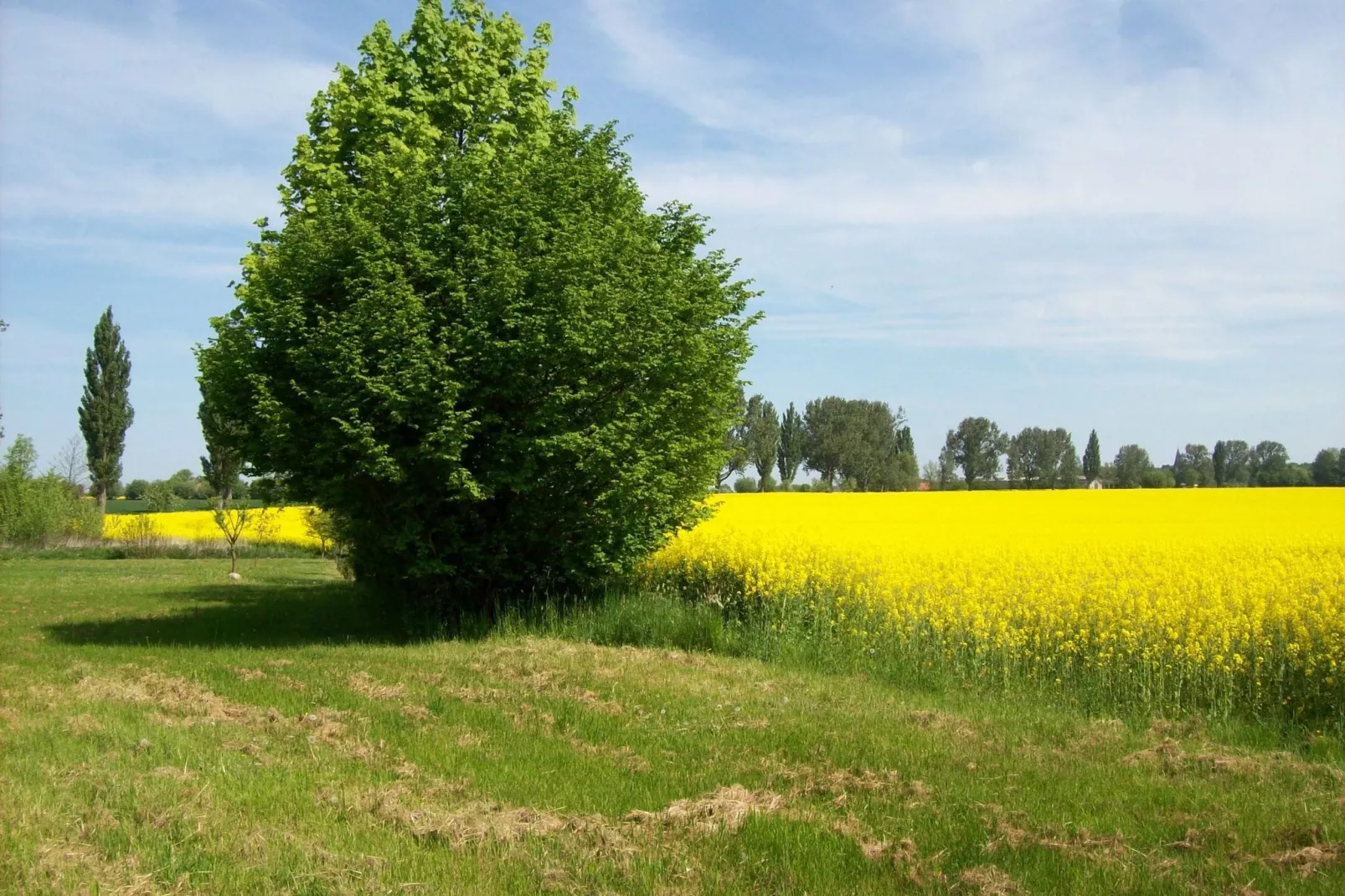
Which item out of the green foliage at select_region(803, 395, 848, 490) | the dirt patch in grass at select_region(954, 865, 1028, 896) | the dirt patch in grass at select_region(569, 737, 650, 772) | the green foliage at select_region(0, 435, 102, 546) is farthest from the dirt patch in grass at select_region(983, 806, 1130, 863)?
the green foliage at select_region(803, 395, 848, 490)

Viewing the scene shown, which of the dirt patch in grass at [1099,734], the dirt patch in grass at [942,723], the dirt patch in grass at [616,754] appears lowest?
the dirt patch in grass at [1099,734]

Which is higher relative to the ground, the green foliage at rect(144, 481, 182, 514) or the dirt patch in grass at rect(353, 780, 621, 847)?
the green foliage at rect(144, 481, 182, 514)

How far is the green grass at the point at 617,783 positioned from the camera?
5.41m

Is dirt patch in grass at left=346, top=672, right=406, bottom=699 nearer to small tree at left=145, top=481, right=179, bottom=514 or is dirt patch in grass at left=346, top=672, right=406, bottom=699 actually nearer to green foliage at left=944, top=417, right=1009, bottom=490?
small tree at left=145, top=481, right=179, bottom=514

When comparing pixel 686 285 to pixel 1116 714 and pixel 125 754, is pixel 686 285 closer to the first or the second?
pixel 1116 714

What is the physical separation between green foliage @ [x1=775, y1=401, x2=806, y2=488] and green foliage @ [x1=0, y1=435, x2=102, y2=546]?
186 feet

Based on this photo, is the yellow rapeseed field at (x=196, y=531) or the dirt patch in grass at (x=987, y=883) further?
the yellow rapeseed field at (x=196, y=531)

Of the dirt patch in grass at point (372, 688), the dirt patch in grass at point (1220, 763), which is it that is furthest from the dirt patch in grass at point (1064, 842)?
the dirt patch in grass at point (372, 688)

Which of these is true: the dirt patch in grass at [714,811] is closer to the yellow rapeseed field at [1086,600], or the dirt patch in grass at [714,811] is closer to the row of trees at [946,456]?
the yellow rapeseed field at [1086,600]

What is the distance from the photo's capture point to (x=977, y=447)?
98688 millimetres

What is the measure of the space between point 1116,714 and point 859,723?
3.05 m

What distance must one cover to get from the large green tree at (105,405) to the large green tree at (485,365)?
178ft

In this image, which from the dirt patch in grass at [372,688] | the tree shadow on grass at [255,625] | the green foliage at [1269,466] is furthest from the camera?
the green foliage at [1269,466]

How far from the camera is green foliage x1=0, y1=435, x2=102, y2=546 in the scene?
151 ft
